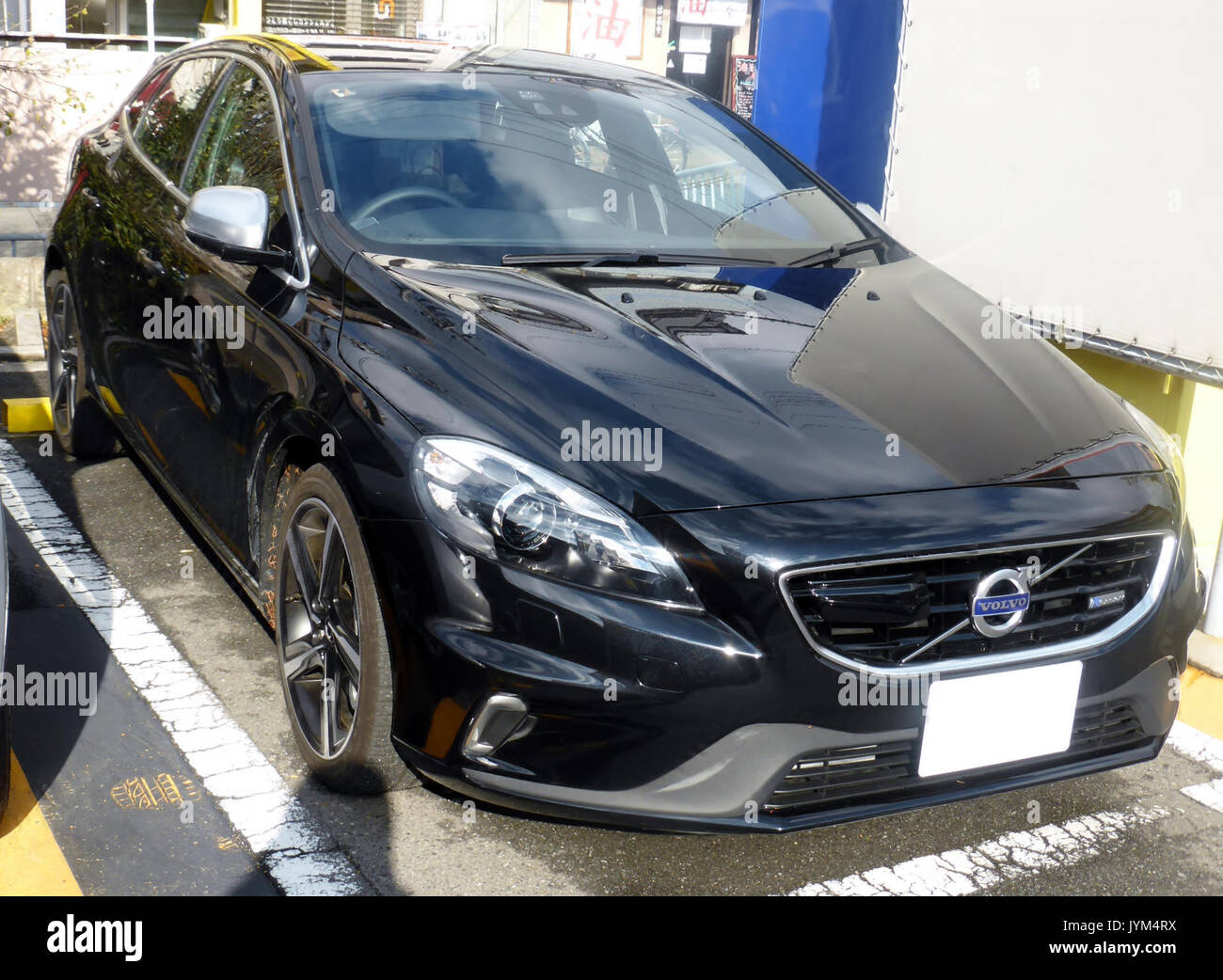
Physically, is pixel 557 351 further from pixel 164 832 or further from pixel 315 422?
pixel 164 832

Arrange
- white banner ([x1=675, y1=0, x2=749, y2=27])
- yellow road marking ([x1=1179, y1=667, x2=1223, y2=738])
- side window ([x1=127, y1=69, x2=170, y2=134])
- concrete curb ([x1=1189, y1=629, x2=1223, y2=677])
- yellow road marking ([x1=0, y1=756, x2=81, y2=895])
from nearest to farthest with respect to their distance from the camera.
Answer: yellow road marking ([x1=0, y1=756, x2=81, y2=895])
yellow road marking ([x1=1179, y1=667, x2=1223, y2=738])
concrete curb ([x1=1189, y1=629, x2=1223, y2=677])
side window ([x1=127, y1=69, x2=170, y2=134])
white banner ([x1=675, y1=0, x2=749, y2=27])

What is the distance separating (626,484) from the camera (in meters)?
2.47

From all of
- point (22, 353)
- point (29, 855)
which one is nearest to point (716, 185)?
point (29, 855)

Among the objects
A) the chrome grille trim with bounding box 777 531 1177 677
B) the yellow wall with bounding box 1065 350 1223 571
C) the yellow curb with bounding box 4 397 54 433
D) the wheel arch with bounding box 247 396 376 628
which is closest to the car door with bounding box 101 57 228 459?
the wheel arch with bounding box 247 396 376 628

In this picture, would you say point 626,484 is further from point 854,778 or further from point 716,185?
point 716,185

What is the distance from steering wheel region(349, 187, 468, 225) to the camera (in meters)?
3.34

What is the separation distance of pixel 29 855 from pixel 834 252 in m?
2.50

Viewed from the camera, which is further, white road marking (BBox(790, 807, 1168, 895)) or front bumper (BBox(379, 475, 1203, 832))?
white road marking (BBox(790, 807, 1168, 895))

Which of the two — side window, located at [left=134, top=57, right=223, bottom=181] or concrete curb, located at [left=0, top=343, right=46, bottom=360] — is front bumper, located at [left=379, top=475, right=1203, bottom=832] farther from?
concrete curb, located at [left=0, top=343, right=46, bottom=360]

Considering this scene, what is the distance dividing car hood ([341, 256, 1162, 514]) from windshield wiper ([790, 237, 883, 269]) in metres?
0.26

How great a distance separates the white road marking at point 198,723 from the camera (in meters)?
2.82

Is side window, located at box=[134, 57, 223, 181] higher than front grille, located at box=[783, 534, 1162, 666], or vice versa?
side window, located at box=[134, 57, 223, 181]

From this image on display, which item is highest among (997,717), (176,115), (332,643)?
(176,115)
